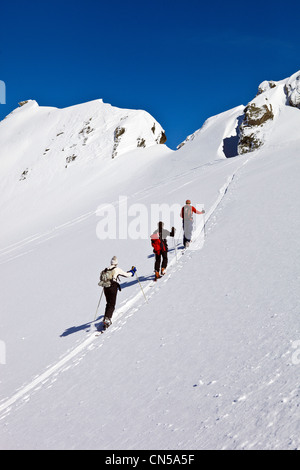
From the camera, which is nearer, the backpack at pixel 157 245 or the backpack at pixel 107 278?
the backpack at pixel 107 278

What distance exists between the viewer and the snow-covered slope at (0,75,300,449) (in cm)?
403

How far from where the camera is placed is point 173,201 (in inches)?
878

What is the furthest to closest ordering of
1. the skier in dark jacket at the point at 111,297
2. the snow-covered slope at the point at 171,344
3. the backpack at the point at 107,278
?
the backpack at the point at 107,278 → the skier in dark jacket at the point at 111,297 → the snow-covered slope at the point at 171,344

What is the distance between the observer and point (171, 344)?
6156mm

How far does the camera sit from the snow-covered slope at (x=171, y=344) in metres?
4.03

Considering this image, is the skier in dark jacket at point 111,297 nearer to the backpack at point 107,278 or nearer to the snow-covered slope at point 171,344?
the backpack at point 107,278

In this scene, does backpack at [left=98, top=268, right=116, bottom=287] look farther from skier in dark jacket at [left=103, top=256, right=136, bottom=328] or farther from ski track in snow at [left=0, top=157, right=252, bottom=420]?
ski track in snow at [left=0, top=157, right=252, bottom=420]

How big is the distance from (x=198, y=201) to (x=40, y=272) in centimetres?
917

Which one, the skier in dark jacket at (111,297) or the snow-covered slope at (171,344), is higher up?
the skier in dark jacket at (111,297)

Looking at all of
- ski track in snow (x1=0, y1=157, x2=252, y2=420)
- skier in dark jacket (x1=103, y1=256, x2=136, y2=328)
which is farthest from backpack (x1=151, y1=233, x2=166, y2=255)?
skier in dark jacket (x1=103, y1=256, x2=136, y2=328)

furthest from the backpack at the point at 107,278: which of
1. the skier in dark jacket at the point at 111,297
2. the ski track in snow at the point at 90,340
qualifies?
the ski track in snow at the point at 90,340

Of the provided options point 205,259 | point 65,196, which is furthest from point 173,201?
point 65,196

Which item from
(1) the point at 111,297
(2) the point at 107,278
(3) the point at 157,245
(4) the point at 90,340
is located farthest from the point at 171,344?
(3) the point at 157,245
